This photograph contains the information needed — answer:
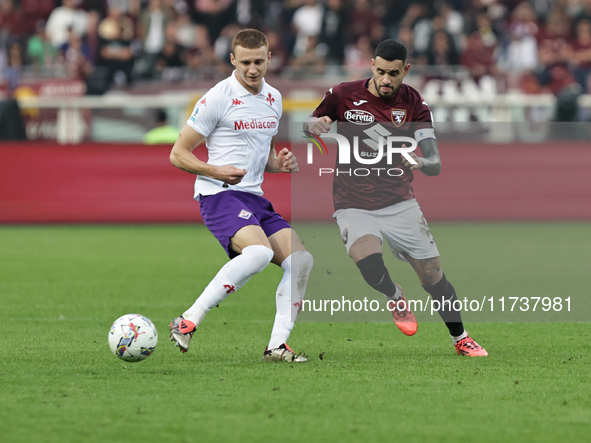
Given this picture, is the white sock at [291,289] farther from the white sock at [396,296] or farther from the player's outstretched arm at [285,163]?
the white sock at [396,296]

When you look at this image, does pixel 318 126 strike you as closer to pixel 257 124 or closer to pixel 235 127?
pixel 257 124

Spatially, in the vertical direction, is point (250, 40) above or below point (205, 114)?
above

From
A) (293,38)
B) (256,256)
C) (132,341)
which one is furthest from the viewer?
(293,38)

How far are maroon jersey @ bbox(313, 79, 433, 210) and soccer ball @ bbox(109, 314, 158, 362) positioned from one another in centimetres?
177

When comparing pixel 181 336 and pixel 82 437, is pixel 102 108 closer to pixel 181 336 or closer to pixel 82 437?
pixel 181 336

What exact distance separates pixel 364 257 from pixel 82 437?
2808 millimetres

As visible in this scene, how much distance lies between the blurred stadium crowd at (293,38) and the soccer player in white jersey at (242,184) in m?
10.9

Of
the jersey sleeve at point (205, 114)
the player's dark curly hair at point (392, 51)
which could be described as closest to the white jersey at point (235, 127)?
the jersey sleeve at point (205, 114)

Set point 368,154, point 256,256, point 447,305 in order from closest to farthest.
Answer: point 256,256
point 447,305
point 368,154

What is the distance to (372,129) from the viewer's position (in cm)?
656

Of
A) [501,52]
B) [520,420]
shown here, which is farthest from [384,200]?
[501,52]

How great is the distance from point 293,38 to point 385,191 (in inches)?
516

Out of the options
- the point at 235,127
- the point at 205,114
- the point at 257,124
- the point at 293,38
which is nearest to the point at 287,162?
the point at 257,124

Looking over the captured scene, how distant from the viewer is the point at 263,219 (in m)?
6.29
